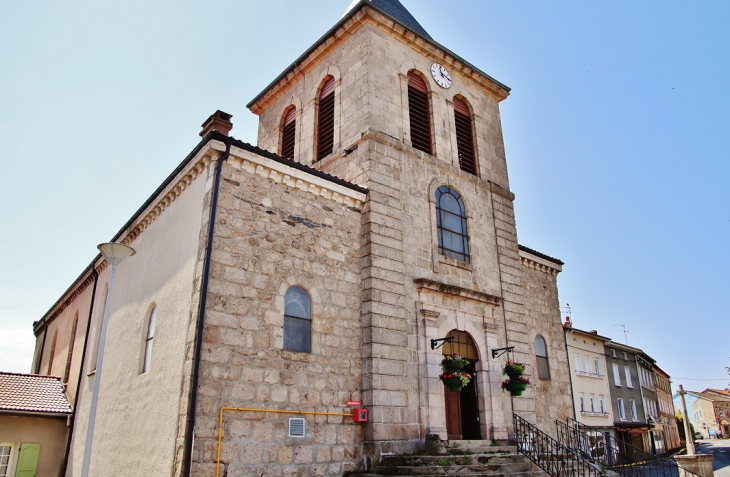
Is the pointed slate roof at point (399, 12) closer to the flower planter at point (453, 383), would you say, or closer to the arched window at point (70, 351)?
the flower planter at point (453, 383)

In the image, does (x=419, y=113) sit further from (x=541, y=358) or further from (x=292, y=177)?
(x=541, y=358)

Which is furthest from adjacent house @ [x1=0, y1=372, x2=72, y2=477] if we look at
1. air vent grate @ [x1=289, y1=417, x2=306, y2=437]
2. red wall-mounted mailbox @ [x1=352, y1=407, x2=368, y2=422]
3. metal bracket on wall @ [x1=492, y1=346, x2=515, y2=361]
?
metal bracket on wall @ [x1=492, y1=346, x2=515, y2=361]

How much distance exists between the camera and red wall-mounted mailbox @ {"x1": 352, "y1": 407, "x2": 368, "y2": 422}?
10750 millimetres

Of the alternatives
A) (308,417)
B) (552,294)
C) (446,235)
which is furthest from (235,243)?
(552,294)

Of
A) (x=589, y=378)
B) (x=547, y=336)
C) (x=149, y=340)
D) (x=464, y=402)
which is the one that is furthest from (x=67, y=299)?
(x=589, y=378)

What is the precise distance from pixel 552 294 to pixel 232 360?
11.6m

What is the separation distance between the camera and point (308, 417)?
401 inches

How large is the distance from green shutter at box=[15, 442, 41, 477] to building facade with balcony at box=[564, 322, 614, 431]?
71.0 ft

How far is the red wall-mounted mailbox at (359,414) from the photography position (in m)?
10.8

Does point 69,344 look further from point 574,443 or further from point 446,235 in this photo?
point 574,443

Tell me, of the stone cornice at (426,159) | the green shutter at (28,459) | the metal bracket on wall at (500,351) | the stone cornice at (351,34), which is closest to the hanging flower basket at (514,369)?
the metal bracket on wall at (500,351)

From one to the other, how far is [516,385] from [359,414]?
4.41 meters

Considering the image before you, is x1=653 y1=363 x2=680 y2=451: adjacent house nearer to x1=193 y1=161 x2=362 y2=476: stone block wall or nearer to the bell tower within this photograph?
the bell tower

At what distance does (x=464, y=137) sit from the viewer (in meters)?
16.2
